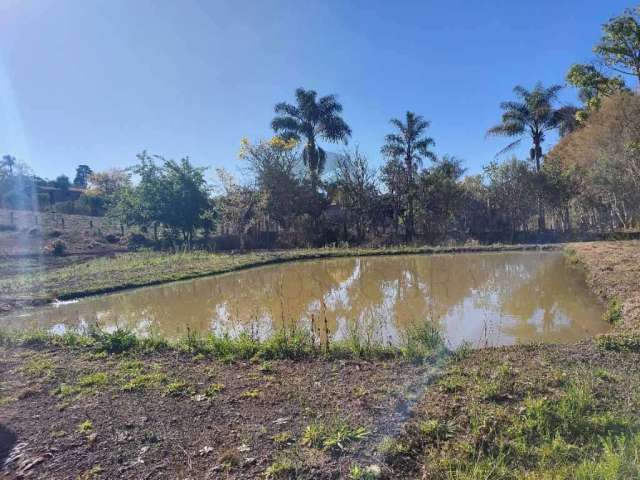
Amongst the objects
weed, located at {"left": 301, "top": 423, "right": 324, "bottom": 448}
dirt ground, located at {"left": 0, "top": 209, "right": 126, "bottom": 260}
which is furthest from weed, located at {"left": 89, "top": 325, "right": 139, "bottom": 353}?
dirt ground, located at {"left": 0, "top": 209, "right": 126, "bottom": 260}

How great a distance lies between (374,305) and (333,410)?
5.19m

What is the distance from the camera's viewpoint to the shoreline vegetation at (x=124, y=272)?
1067 cm

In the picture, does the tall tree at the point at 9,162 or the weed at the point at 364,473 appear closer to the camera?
the weed at the point at 364,473

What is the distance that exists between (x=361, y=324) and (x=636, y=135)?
1397 cm

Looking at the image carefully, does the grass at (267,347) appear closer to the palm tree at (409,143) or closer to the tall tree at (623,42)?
the tall tree at (623,42)

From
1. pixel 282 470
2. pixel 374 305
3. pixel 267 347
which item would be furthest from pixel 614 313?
pixel 282 470

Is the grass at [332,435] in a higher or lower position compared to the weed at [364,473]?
higher

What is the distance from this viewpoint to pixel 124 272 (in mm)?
14500

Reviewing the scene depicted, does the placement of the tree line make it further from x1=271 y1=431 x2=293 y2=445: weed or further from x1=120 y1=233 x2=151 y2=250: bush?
x1=271 y1=431 x2=293 y2=445: weed

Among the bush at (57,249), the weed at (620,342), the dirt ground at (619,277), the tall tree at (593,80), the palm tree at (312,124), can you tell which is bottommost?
the weed at (620,342)

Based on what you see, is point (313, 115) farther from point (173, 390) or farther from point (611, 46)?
point (173, 390)

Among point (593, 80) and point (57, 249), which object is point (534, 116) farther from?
point (57, 249)

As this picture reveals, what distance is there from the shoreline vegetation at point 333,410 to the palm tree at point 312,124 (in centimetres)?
2159

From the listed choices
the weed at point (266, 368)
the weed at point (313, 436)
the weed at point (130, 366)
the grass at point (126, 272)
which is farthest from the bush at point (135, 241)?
the weed at point (313, 436)
